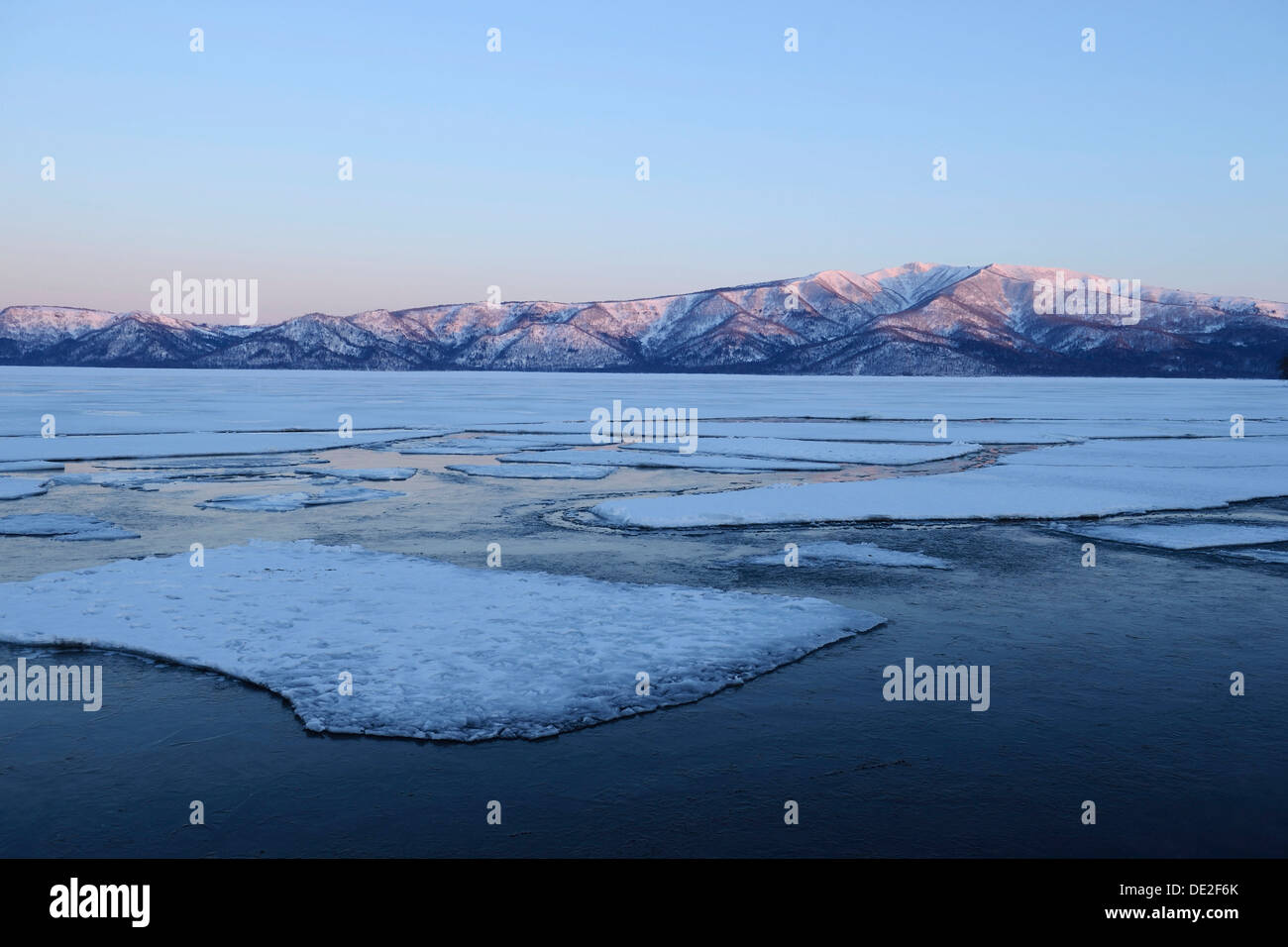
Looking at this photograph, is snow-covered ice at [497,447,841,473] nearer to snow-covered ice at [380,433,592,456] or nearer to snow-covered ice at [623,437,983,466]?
snow-covered ice at [623,437,983,466]

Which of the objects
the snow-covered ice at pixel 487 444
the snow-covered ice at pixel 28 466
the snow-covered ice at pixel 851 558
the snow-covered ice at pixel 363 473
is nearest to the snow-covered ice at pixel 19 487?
the snow-covered ice at pixel 28 466

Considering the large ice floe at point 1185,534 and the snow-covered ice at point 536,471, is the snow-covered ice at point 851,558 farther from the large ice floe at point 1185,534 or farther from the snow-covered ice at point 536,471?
the snow-covered ice at point 536,471

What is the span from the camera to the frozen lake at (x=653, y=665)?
4949 mm

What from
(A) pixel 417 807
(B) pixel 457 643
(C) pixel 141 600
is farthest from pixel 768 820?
(C) pixel 141 600

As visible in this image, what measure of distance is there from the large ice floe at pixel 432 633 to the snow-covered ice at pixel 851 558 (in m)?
1.98

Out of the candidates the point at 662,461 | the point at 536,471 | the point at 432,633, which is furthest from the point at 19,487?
the point at 662,461

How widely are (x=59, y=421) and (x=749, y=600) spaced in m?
30.7

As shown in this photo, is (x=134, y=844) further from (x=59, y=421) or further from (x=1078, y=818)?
(x=59, y=421)

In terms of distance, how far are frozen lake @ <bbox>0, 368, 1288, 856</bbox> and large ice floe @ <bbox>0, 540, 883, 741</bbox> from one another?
0.04 m

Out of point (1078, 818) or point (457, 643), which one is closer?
point (1078, 818)

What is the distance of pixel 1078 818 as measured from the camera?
493cm

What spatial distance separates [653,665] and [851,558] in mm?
4629

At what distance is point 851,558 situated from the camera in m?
11.4
